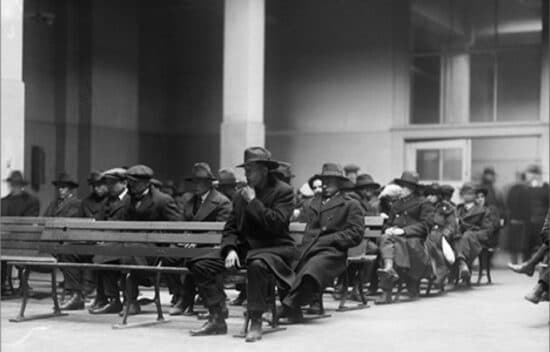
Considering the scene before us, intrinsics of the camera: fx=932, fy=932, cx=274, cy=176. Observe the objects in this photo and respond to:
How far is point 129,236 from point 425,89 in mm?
12779

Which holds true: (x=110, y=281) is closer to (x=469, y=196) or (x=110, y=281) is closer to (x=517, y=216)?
(x=469, y=196)

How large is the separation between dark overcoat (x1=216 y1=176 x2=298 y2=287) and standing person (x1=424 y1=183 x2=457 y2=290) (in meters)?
4.38

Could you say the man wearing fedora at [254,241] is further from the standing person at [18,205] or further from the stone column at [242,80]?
the stone column at [242,80]

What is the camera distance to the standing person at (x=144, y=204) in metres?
10.4

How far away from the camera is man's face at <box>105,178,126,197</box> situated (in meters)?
11.8

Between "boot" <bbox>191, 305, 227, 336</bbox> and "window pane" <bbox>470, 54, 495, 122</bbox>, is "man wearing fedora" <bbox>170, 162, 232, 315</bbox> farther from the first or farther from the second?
"window pane" <bbox>470, 54, 495, 122</bbox>

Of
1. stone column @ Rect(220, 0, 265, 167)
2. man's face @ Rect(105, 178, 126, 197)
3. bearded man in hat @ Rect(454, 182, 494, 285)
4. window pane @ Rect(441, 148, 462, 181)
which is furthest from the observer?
window pane @ Rect(441, 148, 462, 181)

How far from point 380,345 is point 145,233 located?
10.1 feet

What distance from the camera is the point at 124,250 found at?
9.87 m

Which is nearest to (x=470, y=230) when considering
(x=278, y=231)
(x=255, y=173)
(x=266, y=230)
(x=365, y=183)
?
(x=365, y=183)

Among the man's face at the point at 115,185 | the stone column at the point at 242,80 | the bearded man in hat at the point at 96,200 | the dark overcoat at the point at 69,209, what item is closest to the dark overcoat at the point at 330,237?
the man's face at the point at 115,185

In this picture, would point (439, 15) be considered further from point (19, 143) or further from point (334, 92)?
point (19, 143)

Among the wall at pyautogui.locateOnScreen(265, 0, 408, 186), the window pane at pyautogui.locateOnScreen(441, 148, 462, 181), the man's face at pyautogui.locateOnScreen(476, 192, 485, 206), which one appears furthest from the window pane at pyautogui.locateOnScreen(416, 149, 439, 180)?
the man's face at pyautogui.locateOnScreen(476, 192, 485, 206)

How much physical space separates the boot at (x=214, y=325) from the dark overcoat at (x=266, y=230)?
54 cm
